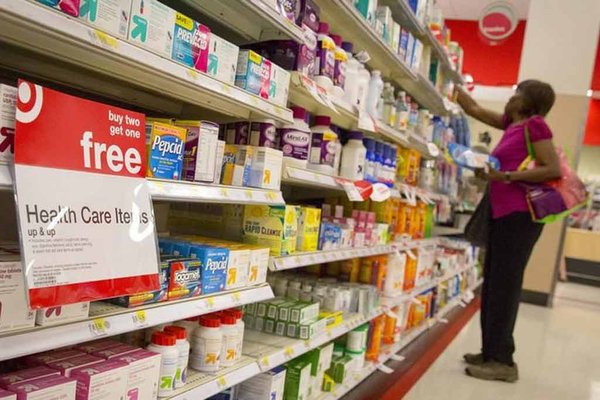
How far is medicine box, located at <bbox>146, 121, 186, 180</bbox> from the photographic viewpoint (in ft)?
4.46

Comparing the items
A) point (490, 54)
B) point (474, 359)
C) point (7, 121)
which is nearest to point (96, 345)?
point (7, 121)

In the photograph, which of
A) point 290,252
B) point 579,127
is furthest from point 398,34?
point 579,127

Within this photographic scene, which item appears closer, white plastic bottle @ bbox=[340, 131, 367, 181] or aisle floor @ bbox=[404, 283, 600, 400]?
white plastic bottle @ bbox=[340, 131, 367, 181]

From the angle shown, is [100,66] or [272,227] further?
[272,227]

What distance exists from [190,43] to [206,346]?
0.95 metres

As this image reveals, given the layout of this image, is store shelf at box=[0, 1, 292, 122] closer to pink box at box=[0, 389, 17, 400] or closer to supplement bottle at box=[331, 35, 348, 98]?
supplement bottle at box=[331, 35, 348, 98]

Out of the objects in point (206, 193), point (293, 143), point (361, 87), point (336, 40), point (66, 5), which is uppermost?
point (336, 40)

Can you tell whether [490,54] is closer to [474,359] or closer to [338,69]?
[474,359]

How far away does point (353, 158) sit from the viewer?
2.62m

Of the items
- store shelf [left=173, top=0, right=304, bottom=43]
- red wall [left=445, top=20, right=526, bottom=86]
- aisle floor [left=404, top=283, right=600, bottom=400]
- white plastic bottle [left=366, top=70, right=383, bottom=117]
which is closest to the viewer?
store shelf [left=173, top=0, right=304, bottom=43]

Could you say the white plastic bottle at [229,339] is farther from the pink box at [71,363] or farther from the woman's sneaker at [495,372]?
the woman's sneaker at [495,372]

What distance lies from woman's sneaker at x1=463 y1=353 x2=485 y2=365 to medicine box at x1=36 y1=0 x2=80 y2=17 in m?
3.54

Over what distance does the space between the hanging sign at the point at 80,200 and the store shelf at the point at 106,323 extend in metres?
0.09

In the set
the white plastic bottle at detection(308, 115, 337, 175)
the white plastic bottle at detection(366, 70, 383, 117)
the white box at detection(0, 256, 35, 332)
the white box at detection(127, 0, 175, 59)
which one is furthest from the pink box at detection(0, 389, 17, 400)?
the white plastic bottle at detection(366, 70, 383, 117)
